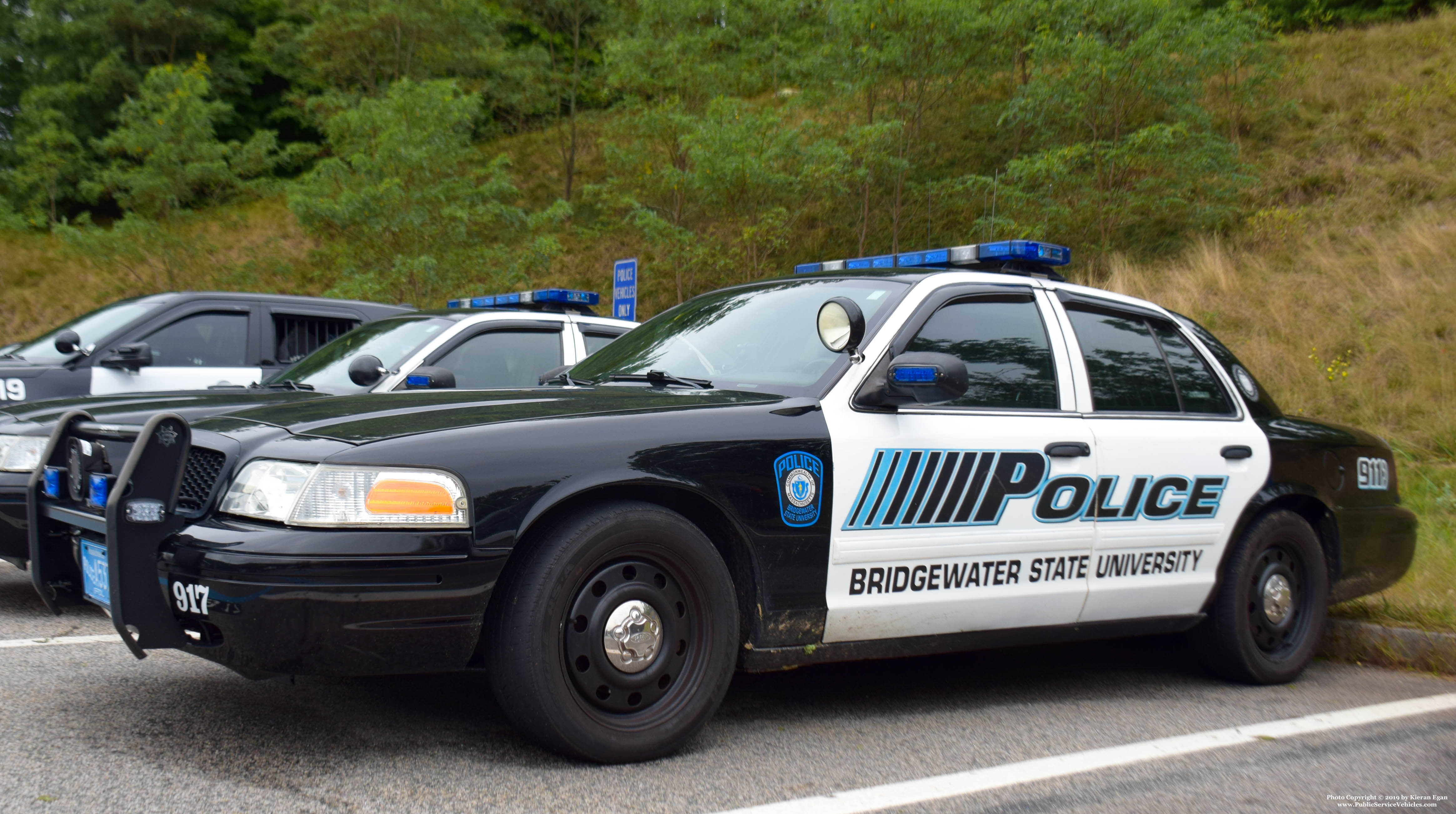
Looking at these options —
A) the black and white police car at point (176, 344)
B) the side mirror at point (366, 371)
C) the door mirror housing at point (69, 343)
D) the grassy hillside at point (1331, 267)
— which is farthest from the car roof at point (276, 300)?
the grassy hillside at point (1331, 267)

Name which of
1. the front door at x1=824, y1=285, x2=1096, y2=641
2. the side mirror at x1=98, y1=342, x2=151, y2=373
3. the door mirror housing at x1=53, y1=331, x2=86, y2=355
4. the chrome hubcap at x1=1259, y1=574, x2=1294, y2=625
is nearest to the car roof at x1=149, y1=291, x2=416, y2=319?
the side mirror at x1=98, y1=342, x2=151, y2=373

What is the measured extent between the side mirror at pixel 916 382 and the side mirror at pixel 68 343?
655 cm

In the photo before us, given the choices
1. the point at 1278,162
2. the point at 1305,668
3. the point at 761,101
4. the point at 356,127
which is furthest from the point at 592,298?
the point at 1278,162

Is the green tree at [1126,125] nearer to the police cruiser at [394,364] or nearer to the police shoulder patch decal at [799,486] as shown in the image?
the police cruiser at [394,364]

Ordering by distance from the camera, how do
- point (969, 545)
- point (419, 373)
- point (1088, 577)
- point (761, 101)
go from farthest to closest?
point (761, 101) → point (419, 373) → point (1088, 577) → point (969, 545)

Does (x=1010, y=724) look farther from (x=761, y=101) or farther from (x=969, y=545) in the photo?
(x=761, y=101)

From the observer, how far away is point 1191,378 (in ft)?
15.8

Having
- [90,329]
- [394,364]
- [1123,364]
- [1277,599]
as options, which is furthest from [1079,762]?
[90,329]

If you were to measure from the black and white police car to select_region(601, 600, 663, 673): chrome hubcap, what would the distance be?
553 cm

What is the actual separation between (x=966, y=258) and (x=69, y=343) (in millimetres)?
6509

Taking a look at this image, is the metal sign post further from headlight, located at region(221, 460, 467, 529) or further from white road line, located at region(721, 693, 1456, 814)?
headlight, located at region(221, 460, 467, 529)

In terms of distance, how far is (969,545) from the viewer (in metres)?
3.90

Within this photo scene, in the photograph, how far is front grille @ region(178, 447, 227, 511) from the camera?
9.99 feet

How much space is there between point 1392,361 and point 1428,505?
345cm
